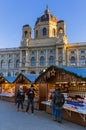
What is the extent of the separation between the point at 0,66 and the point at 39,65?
47.2ft

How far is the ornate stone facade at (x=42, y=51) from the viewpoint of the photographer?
210 feet

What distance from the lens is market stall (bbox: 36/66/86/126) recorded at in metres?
10.00

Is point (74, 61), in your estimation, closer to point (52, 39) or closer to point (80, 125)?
point (52, 39)

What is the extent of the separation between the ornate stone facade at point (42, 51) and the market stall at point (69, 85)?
1941 inches

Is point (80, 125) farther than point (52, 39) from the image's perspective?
No

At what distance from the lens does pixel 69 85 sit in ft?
42.4

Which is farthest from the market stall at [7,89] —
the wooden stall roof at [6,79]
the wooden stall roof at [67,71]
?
the wooden stall roof at [67,71]

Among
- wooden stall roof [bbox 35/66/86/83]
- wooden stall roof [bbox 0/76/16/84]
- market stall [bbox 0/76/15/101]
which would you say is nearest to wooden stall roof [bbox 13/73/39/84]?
market stall [bbox 0/76/15/101]

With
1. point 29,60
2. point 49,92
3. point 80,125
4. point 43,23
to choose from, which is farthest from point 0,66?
point 80,125

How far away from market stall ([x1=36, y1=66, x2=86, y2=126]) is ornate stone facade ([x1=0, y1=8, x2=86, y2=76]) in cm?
4930

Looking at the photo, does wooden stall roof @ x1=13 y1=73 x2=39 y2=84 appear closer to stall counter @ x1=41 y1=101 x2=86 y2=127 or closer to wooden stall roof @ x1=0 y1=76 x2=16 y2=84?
wooden stall roof @ x1=0 y1=76 x2=16 y2=84

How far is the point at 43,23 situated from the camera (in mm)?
74875

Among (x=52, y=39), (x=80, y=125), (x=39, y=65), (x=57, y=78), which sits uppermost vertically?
(x=52, y=39)

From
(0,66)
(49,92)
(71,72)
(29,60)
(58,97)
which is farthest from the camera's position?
(0,66)
